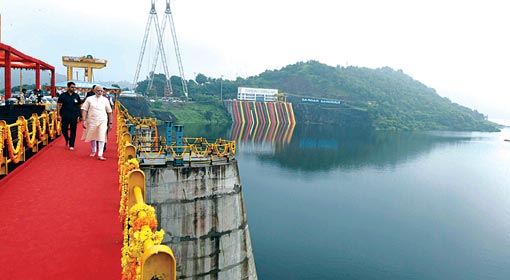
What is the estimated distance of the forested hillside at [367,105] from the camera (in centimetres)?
13600

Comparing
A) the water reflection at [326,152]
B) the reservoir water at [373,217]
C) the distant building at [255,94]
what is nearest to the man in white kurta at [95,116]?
the reservoir water at [373,217]

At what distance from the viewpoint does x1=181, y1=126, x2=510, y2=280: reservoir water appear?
78.9 feet

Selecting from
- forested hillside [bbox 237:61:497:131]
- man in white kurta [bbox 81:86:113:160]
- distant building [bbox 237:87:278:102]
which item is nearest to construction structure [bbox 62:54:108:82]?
man in white kurta [bbox 81:86:113:160]

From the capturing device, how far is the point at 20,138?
27.2ft

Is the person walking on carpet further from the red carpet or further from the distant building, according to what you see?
the distant building

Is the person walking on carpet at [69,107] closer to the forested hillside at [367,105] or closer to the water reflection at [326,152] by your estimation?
the water reflection at [326,152]

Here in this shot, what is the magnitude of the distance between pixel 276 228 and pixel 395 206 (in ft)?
50.6

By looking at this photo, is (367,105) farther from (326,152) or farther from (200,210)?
(200,210)

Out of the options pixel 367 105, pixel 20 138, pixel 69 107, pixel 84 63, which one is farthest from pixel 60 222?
pixel 367 105

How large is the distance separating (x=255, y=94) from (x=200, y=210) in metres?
123

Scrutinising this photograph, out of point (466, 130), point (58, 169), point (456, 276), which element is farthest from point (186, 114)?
point (466, 130)

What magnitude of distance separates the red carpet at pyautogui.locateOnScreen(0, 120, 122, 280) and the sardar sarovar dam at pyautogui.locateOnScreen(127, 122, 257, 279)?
15.4 feet

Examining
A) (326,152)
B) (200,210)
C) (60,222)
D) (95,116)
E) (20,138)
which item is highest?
(95,116)

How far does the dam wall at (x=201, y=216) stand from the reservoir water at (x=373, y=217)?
896 cm
